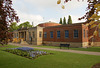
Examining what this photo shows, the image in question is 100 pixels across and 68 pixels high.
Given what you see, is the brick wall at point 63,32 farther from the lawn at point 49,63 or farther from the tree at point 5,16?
the tree at point 5,16

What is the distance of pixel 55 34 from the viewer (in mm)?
25891

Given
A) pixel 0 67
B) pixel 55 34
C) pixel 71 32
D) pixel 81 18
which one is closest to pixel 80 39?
pixel 71 32

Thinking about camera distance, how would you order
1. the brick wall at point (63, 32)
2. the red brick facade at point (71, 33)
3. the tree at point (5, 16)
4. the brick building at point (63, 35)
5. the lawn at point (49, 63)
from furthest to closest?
the brick building at point (63, 35), the brick wall at point (63, 32), the red brick facade at point (71, 33), the lawn at point (49, 63), the tree at point (5, 16)

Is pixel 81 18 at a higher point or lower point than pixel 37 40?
higher

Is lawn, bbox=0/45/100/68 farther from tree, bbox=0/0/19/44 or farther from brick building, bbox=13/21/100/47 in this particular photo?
brick building, bbox=13/21/100/47

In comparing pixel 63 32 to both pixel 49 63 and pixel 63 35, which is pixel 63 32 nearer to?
pixel 63 35

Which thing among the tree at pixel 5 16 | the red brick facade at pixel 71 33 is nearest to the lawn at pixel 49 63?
the tree at pixel 5 16

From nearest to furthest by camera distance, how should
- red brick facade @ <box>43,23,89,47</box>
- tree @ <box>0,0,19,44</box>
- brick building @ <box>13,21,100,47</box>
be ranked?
tree @ <box>0,0,19,44</box> < red brick facade @ <box>43,23,89,47</box> < brick building @ <box>13,21,100,47</box>

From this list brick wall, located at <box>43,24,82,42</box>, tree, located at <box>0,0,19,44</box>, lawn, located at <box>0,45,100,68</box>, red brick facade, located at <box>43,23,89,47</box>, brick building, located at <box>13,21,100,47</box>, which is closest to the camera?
tree, located at <box>0,0,19,44</box>

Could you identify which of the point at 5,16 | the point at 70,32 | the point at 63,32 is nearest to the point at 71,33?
the point at 70,32

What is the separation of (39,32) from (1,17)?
24487 mm

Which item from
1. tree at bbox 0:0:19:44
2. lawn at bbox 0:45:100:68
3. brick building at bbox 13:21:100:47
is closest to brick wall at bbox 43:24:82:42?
brick building at bbox 13:21:100:47

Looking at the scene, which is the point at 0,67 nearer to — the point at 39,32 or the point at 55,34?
the point at 55,34

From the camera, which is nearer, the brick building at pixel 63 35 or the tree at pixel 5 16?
the tree at pixel 5 16
